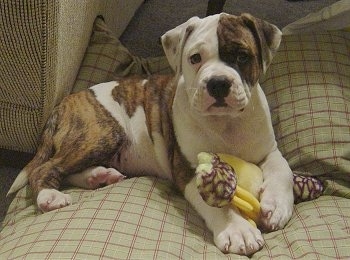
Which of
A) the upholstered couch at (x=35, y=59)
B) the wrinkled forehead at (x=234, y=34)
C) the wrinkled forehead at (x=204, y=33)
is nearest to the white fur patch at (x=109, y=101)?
the upholstered couch at (x=35, y=59)

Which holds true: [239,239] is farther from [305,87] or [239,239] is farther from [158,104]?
[305,87]

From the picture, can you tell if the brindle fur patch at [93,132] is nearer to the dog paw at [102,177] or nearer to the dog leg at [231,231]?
the dog paw at [102,177]

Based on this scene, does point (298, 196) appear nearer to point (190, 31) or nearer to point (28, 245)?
point (190, 31)

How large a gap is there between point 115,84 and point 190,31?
45cm

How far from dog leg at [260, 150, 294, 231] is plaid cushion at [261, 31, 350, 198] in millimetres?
154

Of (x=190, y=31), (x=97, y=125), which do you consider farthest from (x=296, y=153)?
(x=97, y=125)

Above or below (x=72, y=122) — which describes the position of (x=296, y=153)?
below

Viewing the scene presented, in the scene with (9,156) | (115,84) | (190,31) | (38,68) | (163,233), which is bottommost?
(9,156)

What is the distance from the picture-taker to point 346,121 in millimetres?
1777

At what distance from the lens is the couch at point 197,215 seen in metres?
1.32

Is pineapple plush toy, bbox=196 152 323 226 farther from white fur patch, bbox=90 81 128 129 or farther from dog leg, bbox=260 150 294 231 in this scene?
white fur patch, bbox=90 81 128 129

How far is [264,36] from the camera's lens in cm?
153

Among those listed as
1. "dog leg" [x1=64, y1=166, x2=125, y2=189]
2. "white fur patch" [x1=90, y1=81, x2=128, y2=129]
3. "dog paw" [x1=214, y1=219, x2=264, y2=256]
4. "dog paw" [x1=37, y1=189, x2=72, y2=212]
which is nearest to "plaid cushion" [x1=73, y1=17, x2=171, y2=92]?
"white fur patch" [x1=90, y1=81, x2=128, y2=129]

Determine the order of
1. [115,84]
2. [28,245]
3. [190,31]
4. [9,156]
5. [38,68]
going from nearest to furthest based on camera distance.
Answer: [28,245] < [190,31] < [38,68] < [115,84] < [9,156]
